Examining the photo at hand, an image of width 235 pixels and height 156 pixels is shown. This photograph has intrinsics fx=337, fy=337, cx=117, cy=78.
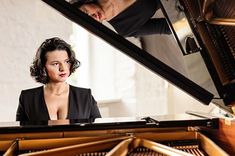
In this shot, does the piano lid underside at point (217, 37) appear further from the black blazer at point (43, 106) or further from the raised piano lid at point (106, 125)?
the black blazer at point (43, 106)

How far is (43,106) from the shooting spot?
7.25ft

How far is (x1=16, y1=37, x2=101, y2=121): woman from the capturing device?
2.21 m

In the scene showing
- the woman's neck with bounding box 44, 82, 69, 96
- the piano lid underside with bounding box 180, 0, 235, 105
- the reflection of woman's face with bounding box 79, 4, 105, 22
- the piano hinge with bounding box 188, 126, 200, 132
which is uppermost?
the reflection of woman's face with bounding box 79, 4, 105, 22

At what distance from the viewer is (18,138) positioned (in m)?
1.49

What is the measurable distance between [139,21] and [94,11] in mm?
189

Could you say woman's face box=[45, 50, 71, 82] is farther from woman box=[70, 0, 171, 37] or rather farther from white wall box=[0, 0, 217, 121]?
white wall box=[0, 0, 217, 121]

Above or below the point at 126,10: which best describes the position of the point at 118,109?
below

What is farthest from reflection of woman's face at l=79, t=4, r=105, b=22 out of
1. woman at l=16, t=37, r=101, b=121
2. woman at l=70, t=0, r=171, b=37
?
woman at l=16, t=37, r=101, b=121

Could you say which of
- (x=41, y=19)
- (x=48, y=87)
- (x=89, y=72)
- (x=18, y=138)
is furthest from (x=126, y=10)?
(x=89, y=72)

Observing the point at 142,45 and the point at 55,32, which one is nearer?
the point at 142,45

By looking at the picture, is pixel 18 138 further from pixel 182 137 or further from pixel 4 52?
pixel 4 52

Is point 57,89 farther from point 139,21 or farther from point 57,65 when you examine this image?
point 139,21

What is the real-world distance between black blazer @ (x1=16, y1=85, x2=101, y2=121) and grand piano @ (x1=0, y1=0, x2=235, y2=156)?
2.01 feet

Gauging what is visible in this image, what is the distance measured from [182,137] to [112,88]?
319cm
